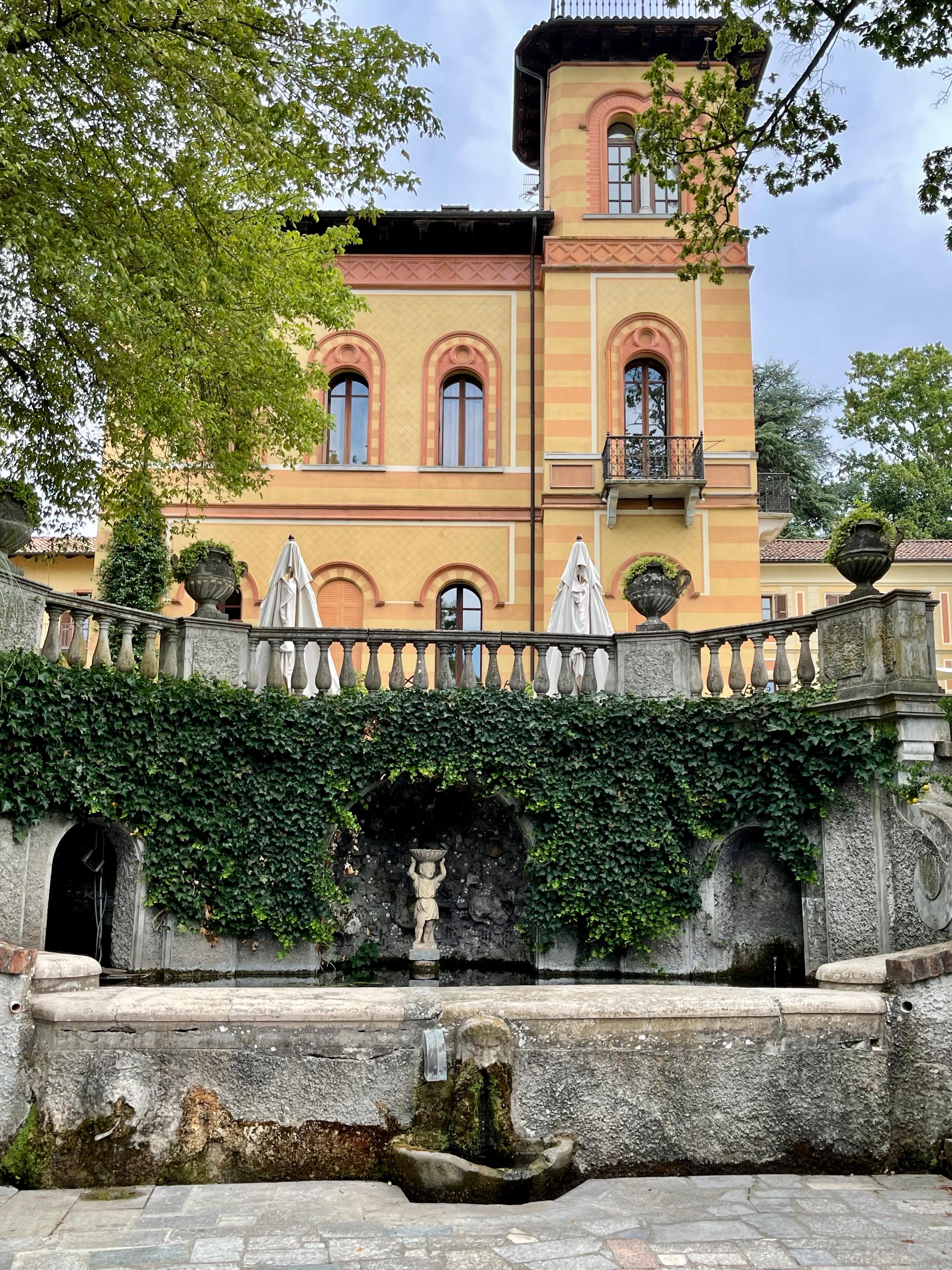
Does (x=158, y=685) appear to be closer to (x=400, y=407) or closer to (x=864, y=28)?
(x=864, y=28)

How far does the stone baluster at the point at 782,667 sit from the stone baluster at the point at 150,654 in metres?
5.76

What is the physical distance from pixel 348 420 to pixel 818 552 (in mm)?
17878

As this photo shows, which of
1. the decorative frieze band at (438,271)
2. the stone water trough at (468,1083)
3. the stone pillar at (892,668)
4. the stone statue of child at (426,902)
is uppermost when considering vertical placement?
the decorative frieze band at (438,271)

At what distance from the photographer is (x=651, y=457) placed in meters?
19.9

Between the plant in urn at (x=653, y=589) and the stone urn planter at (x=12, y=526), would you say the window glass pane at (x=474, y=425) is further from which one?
the stone urn planter at (x=12, y=526)

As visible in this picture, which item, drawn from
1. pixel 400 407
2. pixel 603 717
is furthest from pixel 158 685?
pixel 400 407

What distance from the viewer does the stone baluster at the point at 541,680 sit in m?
10.5

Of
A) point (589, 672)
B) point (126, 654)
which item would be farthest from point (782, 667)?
point (126, 654)

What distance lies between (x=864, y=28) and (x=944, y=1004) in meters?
7.02

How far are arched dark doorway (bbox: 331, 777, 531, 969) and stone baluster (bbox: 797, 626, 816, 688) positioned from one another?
3.09m

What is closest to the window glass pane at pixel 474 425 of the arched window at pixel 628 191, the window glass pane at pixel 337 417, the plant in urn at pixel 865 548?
the window glass pane at pixel 337 417

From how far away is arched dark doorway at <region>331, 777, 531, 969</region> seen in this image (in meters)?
10.8

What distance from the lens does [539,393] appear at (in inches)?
816

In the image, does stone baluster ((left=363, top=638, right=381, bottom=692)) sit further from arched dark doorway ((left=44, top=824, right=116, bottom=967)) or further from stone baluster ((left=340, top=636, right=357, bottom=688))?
arched dark doorway ((left=44, top=824, right=116, bottom=967))
